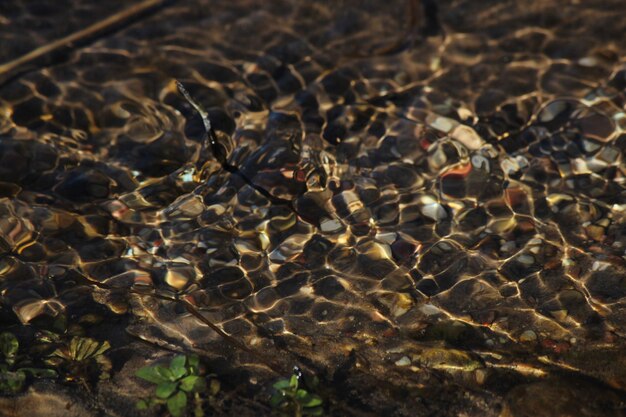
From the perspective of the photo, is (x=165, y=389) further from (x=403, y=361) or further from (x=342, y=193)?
(x=342, y=193)

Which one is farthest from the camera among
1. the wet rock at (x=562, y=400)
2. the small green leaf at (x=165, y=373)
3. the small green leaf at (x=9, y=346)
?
the small green leaf at (x=9, y=346)

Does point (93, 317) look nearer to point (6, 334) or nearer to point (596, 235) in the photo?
point (6, 334)

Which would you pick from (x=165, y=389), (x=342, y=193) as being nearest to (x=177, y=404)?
(x=165, y=389)

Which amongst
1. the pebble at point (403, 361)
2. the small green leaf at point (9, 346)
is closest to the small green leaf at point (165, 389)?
the small green leaf at point (9, 346)

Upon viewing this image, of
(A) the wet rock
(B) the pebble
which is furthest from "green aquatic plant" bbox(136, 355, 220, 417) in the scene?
(A) the wet rock

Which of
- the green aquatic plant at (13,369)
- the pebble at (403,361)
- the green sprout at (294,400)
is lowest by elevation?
the pebble at (403,361)

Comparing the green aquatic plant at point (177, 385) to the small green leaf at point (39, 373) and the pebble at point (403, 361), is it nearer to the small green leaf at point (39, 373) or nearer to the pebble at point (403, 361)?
the small green leaf at point (39, 373)

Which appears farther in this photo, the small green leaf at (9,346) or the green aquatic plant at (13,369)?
the small green leaf at (9,346)
